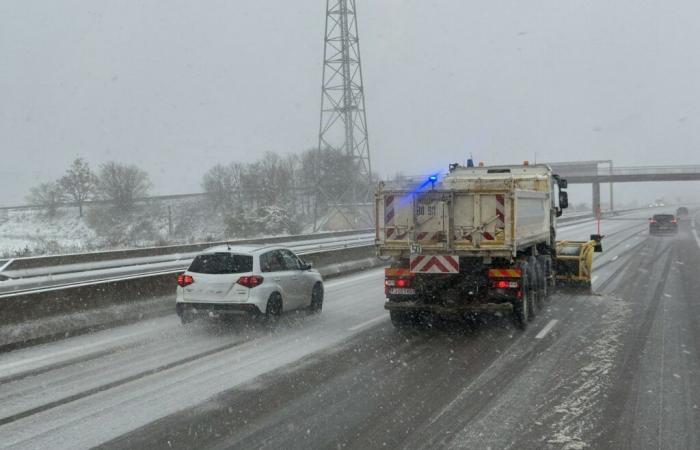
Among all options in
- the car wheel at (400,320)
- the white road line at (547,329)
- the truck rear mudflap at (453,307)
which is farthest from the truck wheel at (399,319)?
the white road line at (547,329)

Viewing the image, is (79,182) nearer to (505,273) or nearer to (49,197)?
(49,197)

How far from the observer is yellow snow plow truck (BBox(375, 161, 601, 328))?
10.4 meters

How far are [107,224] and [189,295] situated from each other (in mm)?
52268

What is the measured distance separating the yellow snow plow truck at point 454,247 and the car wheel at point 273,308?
1.94 m

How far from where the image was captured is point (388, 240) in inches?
434

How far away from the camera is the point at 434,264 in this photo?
34.7ft

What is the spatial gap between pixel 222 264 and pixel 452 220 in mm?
4024

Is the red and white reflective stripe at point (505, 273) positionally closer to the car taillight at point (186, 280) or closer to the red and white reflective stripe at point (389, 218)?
the red and white reflective stripe at point (389, 218)

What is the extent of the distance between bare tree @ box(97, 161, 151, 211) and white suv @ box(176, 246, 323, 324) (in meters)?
57.6

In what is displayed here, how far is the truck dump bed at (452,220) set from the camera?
10.3 meters

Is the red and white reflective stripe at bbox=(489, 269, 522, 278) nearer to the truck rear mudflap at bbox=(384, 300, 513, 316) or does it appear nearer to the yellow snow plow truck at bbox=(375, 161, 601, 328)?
the yellow snow plow truck at bbox=(375, 161, 601, 328)

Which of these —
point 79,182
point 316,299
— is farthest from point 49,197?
point 316,299

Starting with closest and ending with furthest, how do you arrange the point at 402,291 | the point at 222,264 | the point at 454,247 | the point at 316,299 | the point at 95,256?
the point at 454,247
the point at 402,291
the point at 222,264
the point at 316,299
the point at 95,256

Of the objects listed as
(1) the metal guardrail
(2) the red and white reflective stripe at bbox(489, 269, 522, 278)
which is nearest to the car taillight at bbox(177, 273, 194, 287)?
(2) the red and white reflective stripe at bbox(489, 269, 522, 278)
